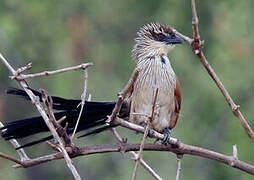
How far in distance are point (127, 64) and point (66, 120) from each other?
246 inches

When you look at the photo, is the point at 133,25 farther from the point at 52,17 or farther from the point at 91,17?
the point at 52,17

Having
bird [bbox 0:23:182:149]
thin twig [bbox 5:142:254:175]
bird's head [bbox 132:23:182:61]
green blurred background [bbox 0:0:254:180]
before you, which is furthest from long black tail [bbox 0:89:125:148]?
green blurred background [bbox 0:0:254:180]

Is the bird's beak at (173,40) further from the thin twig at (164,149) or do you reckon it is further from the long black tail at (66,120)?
the thin twig at (164,149)

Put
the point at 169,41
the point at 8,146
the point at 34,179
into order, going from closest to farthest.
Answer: the point at 169,41 < the point at 8,146 < the point at 34,179

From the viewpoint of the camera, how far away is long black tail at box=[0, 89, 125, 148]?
3010mm

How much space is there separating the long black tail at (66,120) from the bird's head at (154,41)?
2.61 ft

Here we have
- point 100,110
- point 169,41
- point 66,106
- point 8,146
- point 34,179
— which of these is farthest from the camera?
point 34,179

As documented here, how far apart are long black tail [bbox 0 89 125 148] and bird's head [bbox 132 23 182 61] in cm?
80

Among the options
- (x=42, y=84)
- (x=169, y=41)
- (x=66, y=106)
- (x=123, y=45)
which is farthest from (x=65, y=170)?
(x=66, y=106)

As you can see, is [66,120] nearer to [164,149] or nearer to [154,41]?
[164,149]

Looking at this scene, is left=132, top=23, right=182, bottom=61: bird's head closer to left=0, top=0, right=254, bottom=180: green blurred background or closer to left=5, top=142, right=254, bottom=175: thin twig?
left=5, top=142, right=254, bottom=175: thin twig

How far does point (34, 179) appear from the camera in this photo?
9.43 metres

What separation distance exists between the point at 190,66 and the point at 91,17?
1869mm

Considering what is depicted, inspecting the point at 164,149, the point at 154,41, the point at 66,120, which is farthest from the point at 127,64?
the point at 164,149
